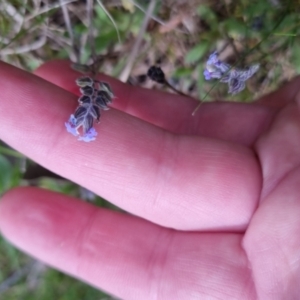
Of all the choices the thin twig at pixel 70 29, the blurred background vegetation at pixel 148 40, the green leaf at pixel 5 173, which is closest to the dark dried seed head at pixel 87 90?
the blurred background vegetation at pixel 148 40

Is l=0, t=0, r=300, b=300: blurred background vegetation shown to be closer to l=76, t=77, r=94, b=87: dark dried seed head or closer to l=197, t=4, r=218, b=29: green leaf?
l=197, t=4, r=218, b=29: green leaf

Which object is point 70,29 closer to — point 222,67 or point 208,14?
point 208,14

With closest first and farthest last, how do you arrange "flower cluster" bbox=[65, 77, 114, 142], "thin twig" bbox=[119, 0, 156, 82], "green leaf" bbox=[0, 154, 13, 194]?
1. "flower cluster" bbox=[65, 77, 114, 142]
2. "thin twig" bbox=[119, 0, 156, 82]
3. "green leaf" bbox=[0, 154, 13, 194]

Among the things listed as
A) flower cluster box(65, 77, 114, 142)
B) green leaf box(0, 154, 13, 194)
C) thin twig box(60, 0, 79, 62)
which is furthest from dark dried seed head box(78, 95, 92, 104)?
green leaf box(0, 154, 13, 194)

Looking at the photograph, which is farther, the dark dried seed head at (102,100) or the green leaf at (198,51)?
the green leaf at (198,51)

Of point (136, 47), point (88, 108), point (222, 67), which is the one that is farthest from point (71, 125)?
point (136, 47)

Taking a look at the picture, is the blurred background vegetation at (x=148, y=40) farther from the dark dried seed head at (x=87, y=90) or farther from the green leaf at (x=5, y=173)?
the dark dried seed head at (x=87, y=90)

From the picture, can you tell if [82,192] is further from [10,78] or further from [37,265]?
[10,78]
